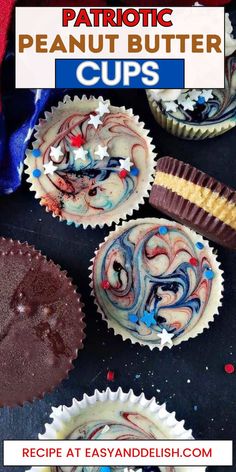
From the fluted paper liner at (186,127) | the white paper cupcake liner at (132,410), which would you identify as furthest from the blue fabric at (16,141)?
the white paper cupcake liner at (132,410)

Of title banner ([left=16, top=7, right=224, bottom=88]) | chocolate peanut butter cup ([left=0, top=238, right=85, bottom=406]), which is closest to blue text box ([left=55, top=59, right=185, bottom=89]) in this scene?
title banner ([left=16, top=7, right=224, bottom=88])

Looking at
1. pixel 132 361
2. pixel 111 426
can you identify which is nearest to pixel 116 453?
pixel 111 426

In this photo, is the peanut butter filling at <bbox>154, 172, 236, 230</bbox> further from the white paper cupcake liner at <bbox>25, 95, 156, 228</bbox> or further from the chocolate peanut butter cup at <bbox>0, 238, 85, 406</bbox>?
the chocolate peanut butter cup at <bbox>0, 238, 85, 406</bbox>

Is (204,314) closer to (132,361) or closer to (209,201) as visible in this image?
(132,361)

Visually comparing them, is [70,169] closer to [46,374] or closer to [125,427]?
[46,374]

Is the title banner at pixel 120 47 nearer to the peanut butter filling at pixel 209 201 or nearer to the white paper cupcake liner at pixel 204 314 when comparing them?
the peanut butter filling at pixel 209 201

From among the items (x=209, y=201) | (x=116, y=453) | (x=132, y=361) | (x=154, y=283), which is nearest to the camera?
(x=209, y=201)

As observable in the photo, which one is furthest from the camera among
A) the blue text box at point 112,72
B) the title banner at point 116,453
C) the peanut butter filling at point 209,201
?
the blue text box at point 112,72

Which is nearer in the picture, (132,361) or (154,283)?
(154,283)
